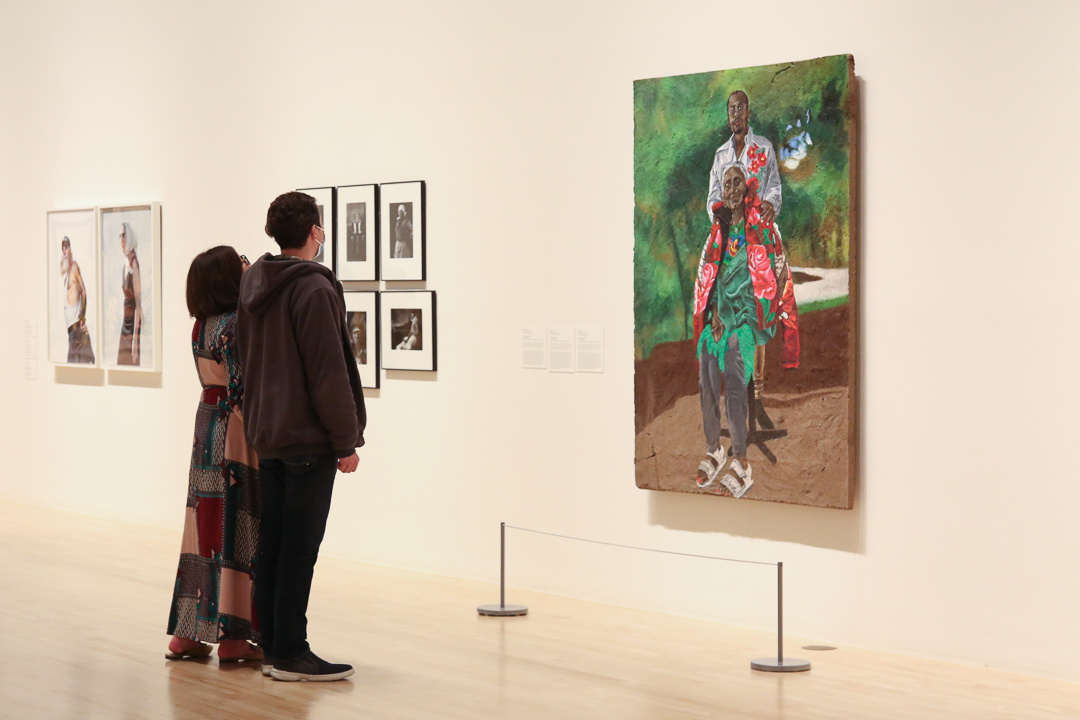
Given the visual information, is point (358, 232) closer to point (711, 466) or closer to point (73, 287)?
point (711, 466)

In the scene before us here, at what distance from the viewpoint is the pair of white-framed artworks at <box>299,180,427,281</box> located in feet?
30.8

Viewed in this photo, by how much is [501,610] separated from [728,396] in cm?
188

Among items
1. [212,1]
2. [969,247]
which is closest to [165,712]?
[969,247]

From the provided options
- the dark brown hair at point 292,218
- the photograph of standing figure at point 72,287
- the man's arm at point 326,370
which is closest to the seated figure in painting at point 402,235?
the dark brown hair at point 292,218

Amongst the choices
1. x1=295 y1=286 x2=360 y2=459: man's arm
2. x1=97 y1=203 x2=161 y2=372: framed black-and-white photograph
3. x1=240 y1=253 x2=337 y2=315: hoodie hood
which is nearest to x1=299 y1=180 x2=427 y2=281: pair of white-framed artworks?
x1=97 y1=203 x2=161 y2=372: framed black-and-white photograph

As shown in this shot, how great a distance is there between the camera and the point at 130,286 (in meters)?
11.9

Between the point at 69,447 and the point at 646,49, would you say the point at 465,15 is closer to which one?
the point at 646,49

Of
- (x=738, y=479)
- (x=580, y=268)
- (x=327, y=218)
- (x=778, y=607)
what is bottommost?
(x=778, y=607)

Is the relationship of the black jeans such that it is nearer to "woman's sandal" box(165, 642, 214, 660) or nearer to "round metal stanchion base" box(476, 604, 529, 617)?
"woman's sandal" box(165, 642, 214, 660)

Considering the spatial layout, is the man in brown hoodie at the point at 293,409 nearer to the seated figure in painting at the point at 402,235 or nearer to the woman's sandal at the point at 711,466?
the woman's sandal at the point at 711,466

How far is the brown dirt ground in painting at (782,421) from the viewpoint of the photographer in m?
7.09

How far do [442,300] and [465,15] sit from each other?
1.98m

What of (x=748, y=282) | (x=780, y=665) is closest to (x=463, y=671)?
(x=780, y=665)

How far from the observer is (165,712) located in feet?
18.6
